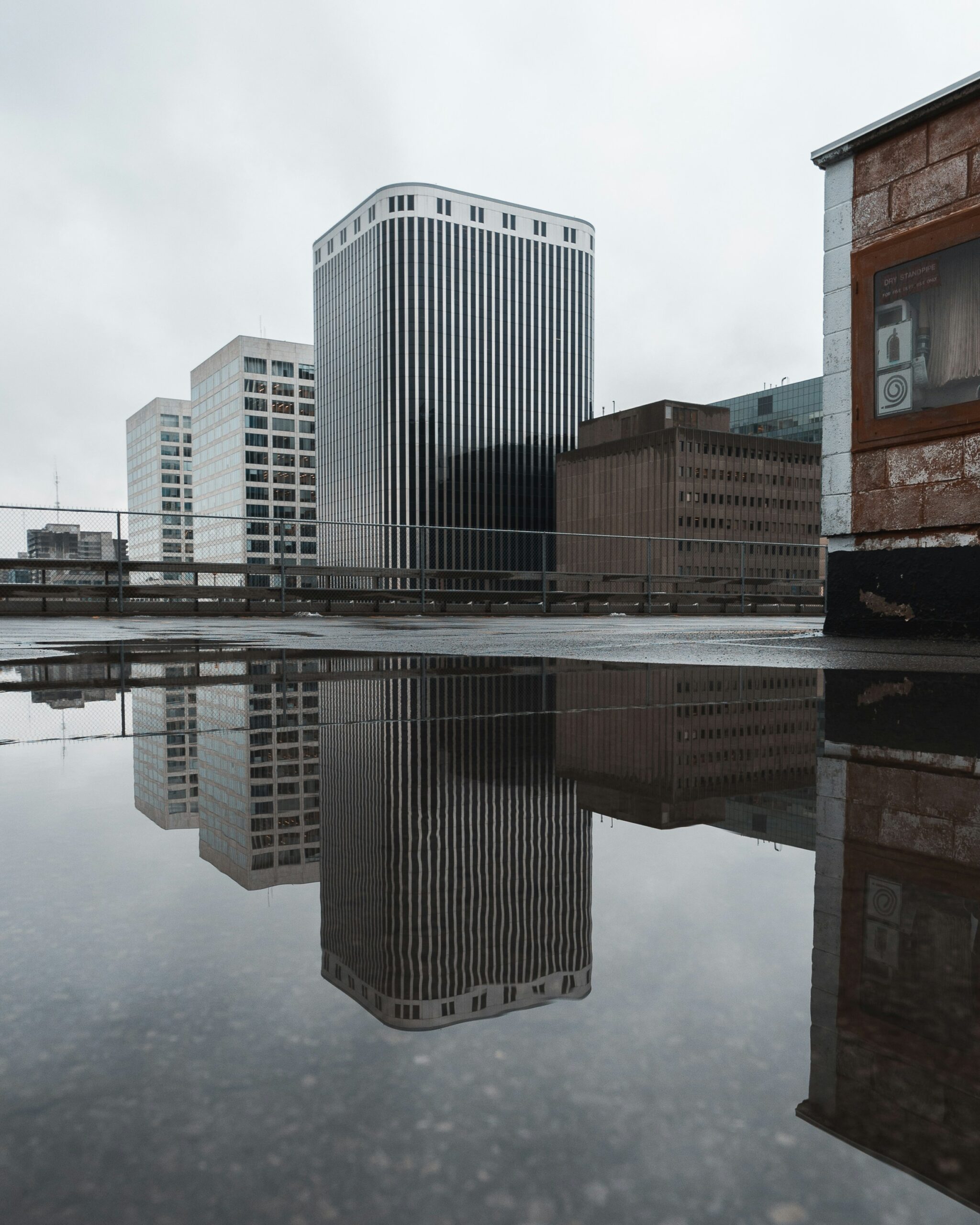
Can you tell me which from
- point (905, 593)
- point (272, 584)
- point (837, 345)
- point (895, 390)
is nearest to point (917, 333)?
point (895, 390)

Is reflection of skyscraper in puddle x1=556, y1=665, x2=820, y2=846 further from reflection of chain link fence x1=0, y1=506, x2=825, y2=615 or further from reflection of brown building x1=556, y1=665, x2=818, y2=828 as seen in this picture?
reflection of chain link fence x1=0, y1=506, x2=825, y2=615

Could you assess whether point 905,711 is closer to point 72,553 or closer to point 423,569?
point 423,569

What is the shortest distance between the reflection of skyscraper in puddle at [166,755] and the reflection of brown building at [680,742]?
79 cm

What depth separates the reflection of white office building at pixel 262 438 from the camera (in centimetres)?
12925

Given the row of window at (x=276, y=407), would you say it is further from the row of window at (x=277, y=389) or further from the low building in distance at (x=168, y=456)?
the low building in distance at (x=168, y=456)

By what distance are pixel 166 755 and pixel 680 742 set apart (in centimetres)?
142

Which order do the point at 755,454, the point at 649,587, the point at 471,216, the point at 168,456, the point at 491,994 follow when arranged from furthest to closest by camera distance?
1. the point at 168,456
2. the point at 471,216
3. the point at 755,454
4. the point at 649,587
5. the point at 491,994

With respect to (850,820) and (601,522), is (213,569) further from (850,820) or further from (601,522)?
(601,522)

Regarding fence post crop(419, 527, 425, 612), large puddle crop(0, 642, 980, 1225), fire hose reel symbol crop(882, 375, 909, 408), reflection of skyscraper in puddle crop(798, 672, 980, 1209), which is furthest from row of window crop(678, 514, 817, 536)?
large puddle crop(0, 642, 980, 1225)

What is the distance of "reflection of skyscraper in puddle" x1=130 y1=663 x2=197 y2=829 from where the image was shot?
172 cm

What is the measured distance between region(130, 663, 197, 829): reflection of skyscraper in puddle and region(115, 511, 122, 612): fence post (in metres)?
10.7

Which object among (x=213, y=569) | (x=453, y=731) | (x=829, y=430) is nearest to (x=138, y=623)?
(x=213, y=569)

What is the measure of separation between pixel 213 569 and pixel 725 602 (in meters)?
12.1

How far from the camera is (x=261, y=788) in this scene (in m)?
1.92
